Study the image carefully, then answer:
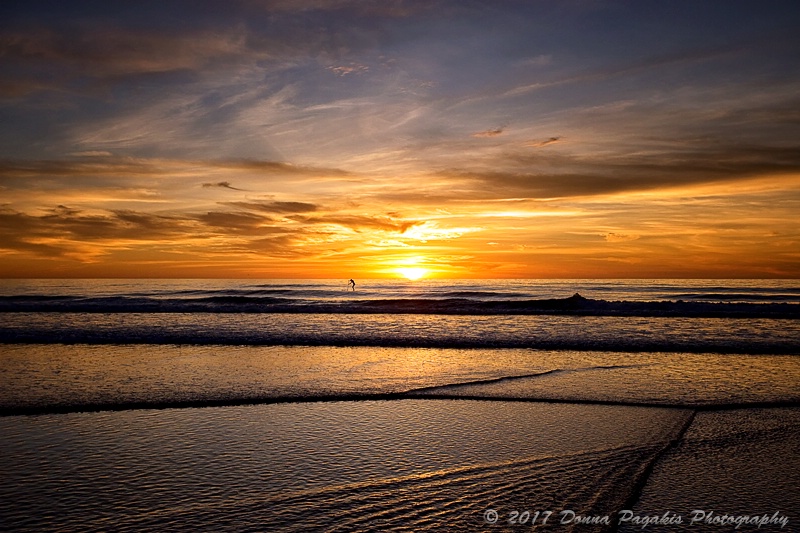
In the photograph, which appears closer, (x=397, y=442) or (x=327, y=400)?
(x=397, y=442)

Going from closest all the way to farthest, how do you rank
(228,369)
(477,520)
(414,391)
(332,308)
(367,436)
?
(477,520) → (367,436) → (414,391) → (228,369) → (332,308)

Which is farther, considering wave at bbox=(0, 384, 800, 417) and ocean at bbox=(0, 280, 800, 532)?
wave at bbox=(0, 384, 800, 417)

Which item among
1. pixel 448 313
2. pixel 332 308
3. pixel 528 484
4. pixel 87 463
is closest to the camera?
pixel 528 484

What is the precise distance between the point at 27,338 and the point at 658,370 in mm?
20478

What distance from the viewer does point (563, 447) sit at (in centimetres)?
585

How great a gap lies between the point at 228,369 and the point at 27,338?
11.3m

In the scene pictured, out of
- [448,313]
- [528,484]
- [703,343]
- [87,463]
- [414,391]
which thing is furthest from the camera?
[448,313]

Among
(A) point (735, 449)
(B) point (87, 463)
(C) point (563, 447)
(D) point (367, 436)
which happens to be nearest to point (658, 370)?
(A) point (735, 449)

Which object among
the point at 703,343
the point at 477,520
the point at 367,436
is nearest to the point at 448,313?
the point at 703,343

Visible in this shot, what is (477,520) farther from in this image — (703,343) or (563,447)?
(703,343)

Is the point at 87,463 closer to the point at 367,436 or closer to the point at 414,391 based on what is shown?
the point at 367,436

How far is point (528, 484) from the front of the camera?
15.4 feet

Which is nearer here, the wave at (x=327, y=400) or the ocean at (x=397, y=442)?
the ocean at (x=397, y=442)

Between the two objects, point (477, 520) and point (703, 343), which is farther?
point (703, 343)
